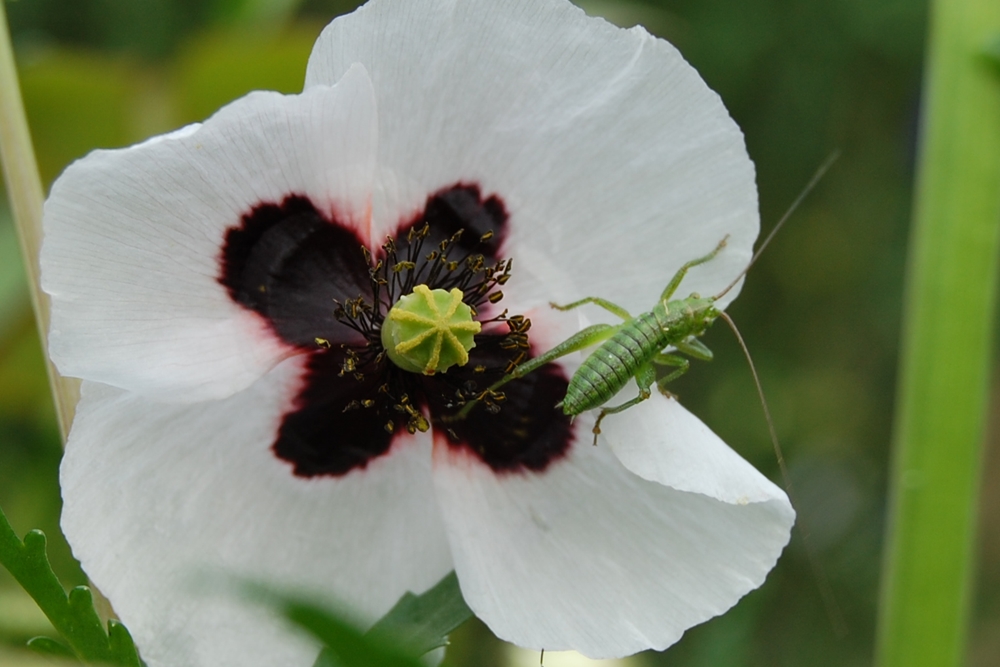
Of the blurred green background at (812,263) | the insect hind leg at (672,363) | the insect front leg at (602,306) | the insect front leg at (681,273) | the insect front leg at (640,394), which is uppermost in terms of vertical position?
the insect front leg at (681,273)

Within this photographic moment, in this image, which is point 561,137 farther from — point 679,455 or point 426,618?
point 426,618

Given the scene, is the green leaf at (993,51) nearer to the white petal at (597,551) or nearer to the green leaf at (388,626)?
Result: the white petal at (597,551)

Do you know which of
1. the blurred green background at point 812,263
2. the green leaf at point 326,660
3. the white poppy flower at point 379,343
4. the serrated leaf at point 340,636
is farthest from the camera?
the blurred green background at point 812,263

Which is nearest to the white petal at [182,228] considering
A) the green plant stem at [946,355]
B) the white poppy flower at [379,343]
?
the white poppy flower at [379,343]

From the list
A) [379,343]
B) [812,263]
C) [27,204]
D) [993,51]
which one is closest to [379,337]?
[379,343]

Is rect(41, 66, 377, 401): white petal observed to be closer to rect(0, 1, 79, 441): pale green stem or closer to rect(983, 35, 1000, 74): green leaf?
rect(0, 1, 79, 441): pale green stem

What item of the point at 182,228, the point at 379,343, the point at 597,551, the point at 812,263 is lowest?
the point at 812,263

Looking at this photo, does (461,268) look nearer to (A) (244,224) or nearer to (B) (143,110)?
(A) (244,224)
